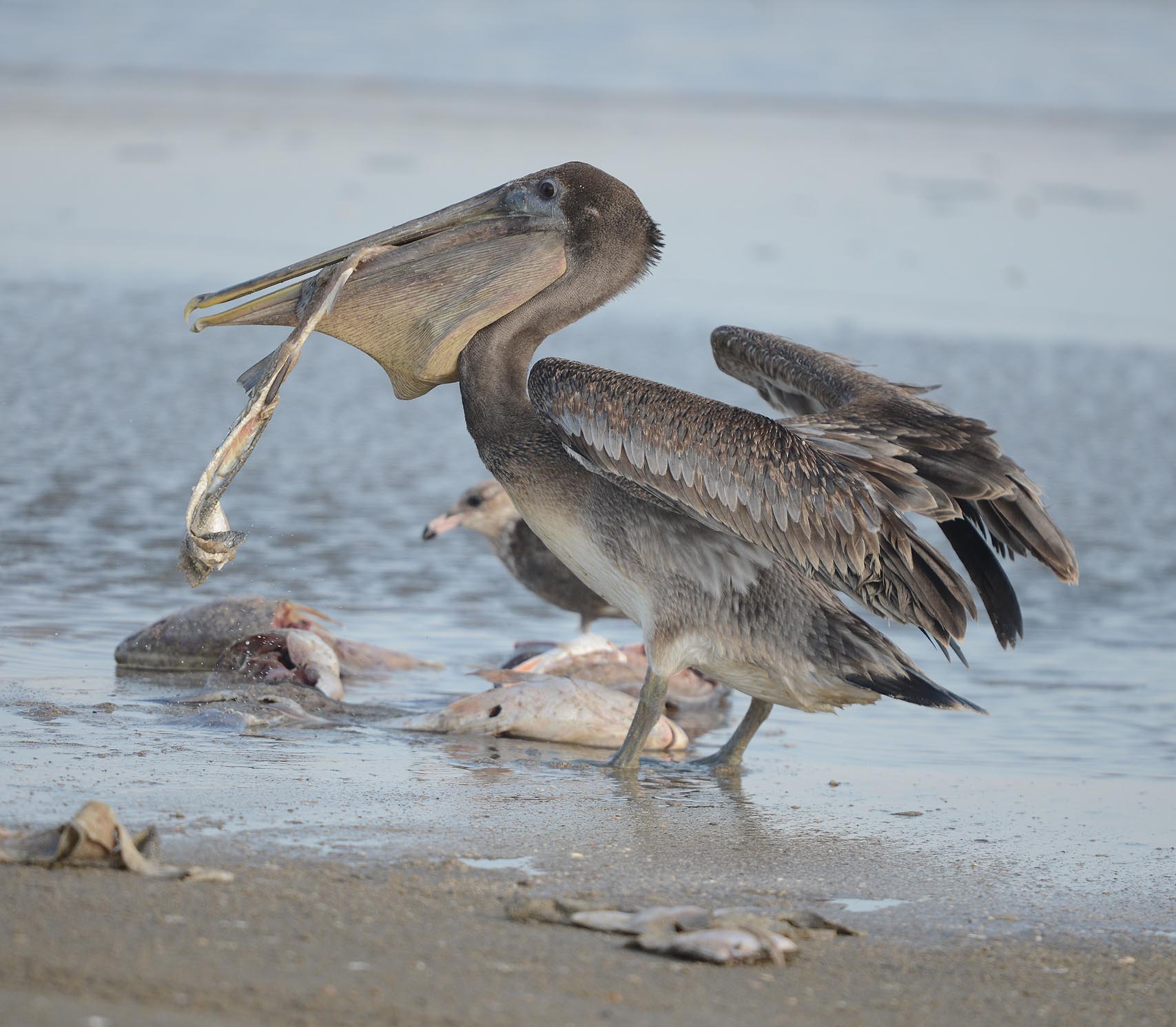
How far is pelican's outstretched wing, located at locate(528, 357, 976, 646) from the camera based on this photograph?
5.16 m

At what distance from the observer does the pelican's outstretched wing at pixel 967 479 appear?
17.8 ft

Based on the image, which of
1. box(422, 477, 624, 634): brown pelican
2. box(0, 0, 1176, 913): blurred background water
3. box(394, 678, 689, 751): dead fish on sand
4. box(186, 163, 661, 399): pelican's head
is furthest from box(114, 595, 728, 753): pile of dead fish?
box(186, 163, 661, 399): pelican's head

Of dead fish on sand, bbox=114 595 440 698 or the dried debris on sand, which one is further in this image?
dead fish on sand, bbox=114 595 440 698

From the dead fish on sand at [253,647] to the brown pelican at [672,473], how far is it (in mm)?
989

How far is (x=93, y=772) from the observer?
4340 millimetres

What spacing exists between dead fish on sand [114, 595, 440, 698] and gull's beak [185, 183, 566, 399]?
1037mm

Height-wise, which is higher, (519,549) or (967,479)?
(967,479)

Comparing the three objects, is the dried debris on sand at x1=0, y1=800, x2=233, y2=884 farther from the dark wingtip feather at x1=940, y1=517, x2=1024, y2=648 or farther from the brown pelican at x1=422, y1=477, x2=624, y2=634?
the brown pelican at x1=422, y1=477, x2=624, y2=634

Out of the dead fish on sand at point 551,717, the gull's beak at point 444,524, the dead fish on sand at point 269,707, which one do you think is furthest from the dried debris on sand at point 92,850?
the gull's beak at point 444,524

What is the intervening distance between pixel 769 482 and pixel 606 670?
4.86 ft

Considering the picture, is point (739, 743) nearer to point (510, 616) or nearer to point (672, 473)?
point (672, 473)

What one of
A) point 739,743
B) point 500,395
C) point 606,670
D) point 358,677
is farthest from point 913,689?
point 358,677

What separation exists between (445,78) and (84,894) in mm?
22350

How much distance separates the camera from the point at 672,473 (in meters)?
5.15
